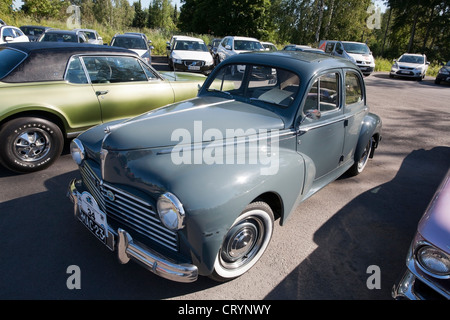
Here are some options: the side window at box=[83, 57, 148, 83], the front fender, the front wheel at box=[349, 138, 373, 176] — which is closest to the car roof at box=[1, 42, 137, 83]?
the side window at box=[83, 57, 148, 83]

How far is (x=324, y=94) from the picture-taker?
3.37 metres

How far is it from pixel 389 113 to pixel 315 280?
8347 mm

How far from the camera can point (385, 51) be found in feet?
139

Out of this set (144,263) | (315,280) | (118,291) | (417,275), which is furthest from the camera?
(315,280)

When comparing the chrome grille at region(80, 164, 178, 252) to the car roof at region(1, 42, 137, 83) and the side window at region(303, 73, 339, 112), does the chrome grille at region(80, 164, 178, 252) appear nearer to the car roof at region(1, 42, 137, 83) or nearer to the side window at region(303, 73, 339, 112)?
the side window at region(303, 73, 339, 112)

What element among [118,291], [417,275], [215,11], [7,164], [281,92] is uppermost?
[215,11]

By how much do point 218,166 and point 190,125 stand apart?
0.60 metres

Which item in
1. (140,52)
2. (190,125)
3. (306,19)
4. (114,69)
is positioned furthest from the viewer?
(306,19)

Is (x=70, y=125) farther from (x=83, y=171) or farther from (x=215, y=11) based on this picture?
(x=215, y=11)

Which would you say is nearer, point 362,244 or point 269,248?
point 269,248

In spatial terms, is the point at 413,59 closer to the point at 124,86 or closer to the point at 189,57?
the point at 189,57

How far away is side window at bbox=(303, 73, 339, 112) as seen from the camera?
318cm

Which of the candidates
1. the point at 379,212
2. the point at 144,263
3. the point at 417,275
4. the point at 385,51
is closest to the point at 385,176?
the point at 379,212

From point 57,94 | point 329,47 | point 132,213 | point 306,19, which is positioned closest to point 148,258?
point 132,213
